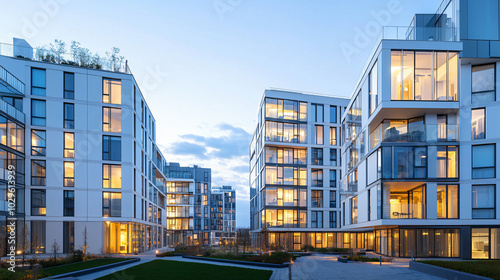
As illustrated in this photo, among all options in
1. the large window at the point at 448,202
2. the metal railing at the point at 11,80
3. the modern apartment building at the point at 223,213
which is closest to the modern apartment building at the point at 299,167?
the large window at the point at 448,202

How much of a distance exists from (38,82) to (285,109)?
30315 millimetres

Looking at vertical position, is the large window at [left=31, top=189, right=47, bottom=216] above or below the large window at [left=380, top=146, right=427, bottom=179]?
below

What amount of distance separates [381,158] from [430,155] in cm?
343

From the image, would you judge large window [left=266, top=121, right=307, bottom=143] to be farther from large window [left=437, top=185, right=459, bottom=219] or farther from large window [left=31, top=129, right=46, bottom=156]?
large window [left=437, top=185, right=459, bottom=219]

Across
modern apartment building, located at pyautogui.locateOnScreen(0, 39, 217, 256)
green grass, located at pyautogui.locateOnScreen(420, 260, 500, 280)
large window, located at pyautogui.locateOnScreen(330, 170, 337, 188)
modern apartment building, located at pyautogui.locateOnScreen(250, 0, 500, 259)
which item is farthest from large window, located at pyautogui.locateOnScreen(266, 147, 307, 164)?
green grass, located at pyautogui.locateOnScreen(420, 260, 500, 280)

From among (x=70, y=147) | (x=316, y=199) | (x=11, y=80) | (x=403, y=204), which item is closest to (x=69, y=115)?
(x=70, y=147)

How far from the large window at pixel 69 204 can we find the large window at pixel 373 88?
2868 cm

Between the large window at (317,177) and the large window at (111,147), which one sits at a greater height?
the large window at (111,147)

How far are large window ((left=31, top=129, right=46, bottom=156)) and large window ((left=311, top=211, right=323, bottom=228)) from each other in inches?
1359

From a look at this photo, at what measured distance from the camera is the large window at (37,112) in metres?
37.9

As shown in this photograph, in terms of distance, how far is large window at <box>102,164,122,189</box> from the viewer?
131 feet

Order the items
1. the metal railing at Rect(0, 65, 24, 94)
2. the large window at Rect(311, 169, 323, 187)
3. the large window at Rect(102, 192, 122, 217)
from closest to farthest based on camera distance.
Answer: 1. the metal railing at Rect(0, 65, 24, 94)
2. the large window at Rect(102, 192, 122, 217)
3. the large window at Rect(311, 169, 323, 187)

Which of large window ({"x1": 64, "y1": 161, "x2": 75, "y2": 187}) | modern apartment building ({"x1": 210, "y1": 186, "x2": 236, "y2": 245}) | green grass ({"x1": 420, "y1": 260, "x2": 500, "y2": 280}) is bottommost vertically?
modern apartment building ({"x1": 210, "y1": 186, "x2": 236, "y2": 245})

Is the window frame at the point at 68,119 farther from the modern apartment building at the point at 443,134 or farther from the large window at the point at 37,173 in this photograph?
the modern apartment building at the point at 443,134
